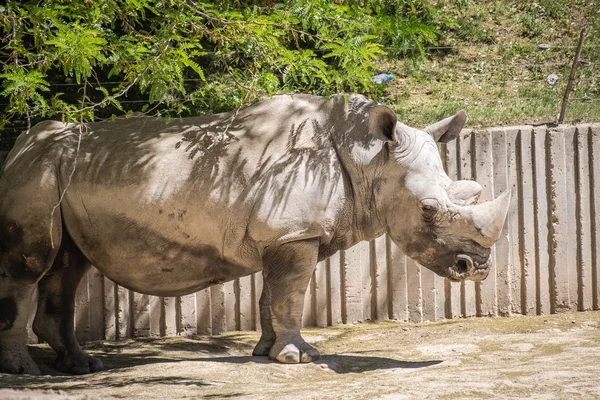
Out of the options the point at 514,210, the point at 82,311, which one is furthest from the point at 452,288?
the point at 82,311

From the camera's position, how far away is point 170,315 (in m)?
9.88

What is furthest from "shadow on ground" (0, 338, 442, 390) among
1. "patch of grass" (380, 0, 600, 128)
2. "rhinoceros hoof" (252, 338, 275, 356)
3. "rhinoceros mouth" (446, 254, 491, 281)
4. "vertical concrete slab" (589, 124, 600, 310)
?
"patch of grass" (380, 0, 600, 128)

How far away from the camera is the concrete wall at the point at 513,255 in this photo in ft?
33.1

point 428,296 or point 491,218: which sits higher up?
point 491,218

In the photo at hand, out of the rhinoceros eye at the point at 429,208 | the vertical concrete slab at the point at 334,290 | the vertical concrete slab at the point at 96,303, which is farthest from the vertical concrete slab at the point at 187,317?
the rhinoceros eye at the point at 429,208

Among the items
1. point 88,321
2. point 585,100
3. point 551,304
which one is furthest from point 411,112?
point 88,321

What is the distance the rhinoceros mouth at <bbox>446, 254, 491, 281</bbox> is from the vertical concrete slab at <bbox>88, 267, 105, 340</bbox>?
3482 millimetres

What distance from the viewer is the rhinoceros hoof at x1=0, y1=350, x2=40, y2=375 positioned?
8141 millimetres

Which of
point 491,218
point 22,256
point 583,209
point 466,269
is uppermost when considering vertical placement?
point 583,209

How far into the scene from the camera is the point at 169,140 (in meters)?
8.39

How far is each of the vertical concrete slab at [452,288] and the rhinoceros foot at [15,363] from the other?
411 cm

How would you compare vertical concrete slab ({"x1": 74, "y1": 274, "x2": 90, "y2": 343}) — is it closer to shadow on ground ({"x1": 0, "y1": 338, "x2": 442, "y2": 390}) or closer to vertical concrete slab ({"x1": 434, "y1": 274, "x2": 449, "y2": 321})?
shadow on ground ({"x1": 0, "y1": 338, "x2": 442, "y2": 390})

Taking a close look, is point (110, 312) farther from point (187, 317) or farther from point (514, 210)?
point (514, 210)

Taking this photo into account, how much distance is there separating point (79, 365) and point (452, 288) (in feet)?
12.5
